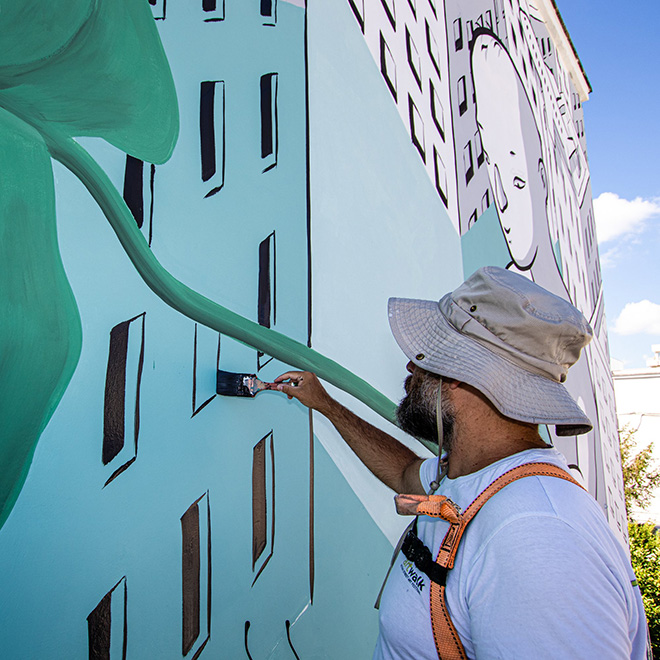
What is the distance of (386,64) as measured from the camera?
1.94 m

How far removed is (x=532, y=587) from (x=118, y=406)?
0.72 meters

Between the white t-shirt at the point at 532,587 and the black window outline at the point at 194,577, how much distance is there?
0.35 m

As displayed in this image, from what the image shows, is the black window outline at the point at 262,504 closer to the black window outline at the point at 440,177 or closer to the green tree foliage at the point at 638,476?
the black window outline at the point at 440,177

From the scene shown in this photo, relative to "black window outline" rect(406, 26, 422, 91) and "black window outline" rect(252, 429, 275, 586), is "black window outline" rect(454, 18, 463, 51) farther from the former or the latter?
"black window outline" rect(252, 429, 275, 586)

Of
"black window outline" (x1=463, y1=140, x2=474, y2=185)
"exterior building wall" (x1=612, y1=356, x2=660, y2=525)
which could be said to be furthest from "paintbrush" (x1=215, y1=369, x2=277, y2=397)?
"exterior building wall" (x1=612, y1=356, x2=660, y2=525)

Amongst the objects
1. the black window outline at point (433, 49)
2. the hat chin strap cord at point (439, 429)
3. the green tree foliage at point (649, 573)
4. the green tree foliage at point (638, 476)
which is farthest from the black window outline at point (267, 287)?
the green tree foliage at point (638, 476)

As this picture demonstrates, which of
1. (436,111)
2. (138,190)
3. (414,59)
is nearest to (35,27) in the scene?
(138,190)

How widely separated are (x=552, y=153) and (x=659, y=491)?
60.2ft

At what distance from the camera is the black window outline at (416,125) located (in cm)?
211

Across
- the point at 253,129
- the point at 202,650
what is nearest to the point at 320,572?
the point at 202,650

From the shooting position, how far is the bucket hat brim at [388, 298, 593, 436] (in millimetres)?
949

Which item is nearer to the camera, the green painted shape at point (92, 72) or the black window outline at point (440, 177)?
the green painted shape at point (92, 72)

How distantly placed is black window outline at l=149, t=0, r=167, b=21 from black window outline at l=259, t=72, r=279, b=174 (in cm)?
29

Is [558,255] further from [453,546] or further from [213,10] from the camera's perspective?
[453,546]
